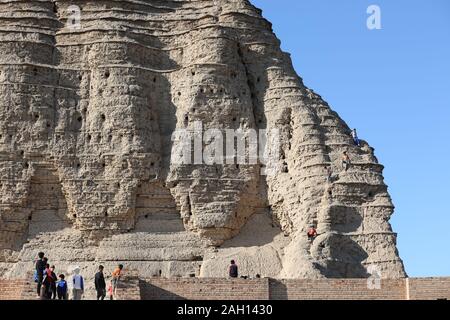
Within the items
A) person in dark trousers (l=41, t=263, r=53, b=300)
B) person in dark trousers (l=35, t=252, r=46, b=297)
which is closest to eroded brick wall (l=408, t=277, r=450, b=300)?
person in dark trousers (l=41, t=263, r=53, b=300)

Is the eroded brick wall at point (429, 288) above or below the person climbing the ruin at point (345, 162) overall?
below

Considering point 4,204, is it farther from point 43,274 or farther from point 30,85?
point 43,274

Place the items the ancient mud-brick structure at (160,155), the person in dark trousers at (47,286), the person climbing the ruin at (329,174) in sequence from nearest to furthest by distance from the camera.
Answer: the person in dark trousers at (47,286), the ancient mud-brick structure at (160,155), the person climbing the ruin at (329,174)

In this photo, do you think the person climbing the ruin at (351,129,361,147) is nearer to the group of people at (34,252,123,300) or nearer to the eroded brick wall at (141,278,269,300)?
the eroded brick wall at (141,278,269,300)

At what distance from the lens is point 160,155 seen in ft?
146

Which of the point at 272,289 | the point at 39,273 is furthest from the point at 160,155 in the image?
the point at 39,273

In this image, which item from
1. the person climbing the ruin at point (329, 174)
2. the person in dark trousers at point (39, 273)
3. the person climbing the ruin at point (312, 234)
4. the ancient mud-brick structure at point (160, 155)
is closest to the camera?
the person in dark trousers at point (39, 273)

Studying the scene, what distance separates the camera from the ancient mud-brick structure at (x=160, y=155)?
137 feet

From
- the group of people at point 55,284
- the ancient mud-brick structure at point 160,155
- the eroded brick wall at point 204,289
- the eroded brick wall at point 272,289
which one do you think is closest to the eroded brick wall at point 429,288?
the eroded brick wall at point 272,289

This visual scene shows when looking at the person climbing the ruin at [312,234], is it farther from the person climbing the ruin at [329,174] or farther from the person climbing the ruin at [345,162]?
the person climbing the ruin at [345,162]

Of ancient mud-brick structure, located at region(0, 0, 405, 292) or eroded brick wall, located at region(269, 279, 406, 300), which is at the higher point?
ancient mud-brick structure, located at region(0, 0, 405, 292)

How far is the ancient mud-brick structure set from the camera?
137 feet

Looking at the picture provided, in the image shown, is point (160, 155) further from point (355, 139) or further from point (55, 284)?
point (55, 284)
